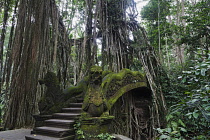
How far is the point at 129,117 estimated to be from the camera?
19.3 feet

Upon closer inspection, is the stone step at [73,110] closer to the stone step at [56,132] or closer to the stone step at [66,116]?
the stone step at [66,116]

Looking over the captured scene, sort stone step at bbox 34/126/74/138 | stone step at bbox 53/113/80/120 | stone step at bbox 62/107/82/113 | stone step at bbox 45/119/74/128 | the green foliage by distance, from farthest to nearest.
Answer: stone step at bbox 62/107/82/113 → stone step at bbox 53/113/80/120 → stone step at bbox 45/119/74/128 → stone step at bbox 34/126/74/138 → the green foliage

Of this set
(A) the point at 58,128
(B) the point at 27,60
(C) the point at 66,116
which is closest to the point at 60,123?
(A) the point at 58,128

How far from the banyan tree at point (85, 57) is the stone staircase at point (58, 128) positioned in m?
1.17

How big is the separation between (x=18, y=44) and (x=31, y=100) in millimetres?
1535

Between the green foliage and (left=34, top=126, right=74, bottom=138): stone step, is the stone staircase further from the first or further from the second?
the green foliage

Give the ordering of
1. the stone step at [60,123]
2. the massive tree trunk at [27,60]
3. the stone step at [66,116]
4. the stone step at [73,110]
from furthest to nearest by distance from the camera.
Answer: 1. the massive tree trunk at [27,60]
2. the stone step at [73,110]
3. the stone step at [66,116]
4. the stone step at [60,123]

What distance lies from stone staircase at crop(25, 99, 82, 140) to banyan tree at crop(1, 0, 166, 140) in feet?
3.83

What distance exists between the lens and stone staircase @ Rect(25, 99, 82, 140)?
3.10 m

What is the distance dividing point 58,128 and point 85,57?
10.1ft

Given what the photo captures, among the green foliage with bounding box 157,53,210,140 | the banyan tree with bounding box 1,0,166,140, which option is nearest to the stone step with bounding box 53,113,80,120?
the banyan tree with bounding box 1,0,166,140

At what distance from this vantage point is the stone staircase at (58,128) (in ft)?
10.2

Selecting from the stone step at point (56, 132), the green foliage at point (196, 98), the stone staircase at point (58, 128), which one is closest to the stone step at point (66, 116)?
the stone staircase at point (58, 128)

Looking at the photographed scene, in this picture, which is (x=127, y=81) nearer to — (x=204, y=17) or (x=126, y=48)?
(x=126, y=48)
